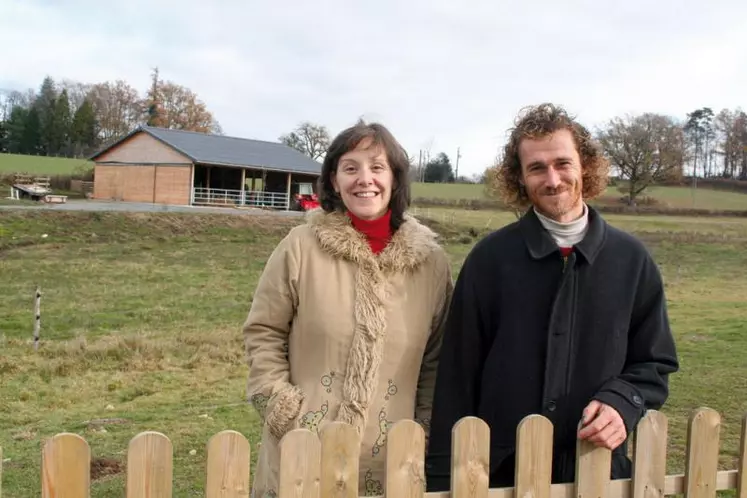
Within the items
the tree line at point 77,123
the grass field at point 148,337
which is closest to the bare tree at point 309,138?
the tree line at point 77,123

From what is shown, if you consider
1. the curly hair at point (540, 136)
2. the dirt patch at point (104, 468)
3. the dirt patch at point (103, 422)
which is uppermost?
the curly hair at point (540, 136)

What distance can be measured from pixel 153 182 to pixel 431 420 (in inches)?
1536

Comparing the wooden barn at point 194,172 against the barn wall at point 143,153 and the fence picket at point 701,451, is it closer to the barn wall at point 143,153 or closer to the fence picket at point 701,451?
the barn wall at point 143,153

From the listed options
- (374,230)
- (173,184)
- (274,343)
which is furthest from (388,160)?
(173,184)

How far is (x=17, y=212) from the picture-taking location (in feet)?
81.3

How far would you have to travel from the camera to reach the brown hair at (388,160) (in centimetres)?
272

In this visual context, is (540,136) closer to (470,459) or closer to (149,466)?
(470,459)

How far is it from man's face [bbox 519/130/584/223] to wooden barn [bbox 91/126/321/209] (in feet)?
121

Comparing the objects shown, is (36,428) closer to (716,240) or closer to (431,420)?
(431,420)

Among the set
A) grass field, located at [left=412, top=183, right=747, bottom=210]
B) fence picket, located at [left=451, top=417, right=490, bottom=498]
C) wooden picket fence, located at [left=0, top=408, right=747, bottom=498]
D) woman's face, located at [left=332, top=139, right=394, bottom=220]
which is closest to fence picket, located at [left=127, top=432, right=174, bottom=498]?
wooden picket fence, located at [left=0, top=408, right=747, bottom=498]

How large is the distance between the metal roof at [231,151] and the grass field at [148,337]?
1298 cm

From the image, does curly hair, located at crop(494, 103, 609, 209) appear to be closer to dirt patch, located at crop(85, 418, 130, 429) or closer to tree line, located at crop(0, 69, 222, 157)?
dirt patch, located at crop(85, 418, 130, 429)

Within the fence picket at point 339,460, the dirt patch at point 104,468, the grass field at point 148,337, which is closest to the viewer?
the fence picket at point 339,460

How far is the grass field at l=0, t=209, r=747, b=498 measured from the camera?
6699 millimetres
